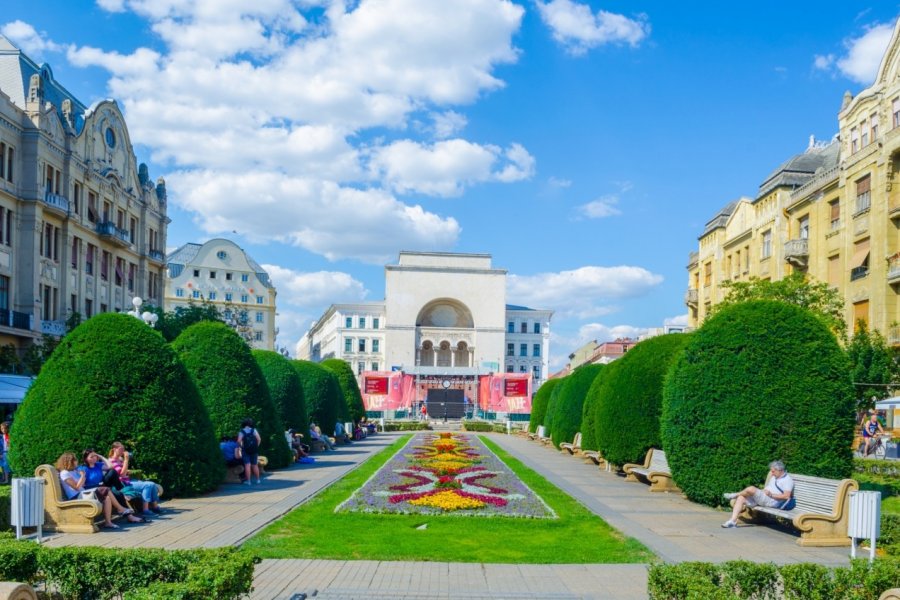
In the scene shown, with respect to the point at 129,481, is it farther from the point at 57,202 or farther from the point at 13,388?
the point at 57,202

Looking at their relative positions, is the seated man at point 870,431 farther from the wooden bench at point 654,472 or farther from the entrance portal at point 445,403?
the entrance portal at point 445,403

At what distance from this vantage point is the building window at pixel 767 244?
4878cm

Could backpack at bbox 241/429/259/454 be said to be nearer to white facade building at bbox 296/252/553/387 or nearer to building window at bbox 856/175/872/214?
building window at bbox 856/175/872/214

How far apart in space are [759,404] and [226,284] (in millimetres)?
88745

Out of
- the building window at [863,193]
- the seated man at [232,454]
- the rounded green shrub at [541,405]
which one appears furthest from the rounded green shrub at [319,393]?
A: the building window at [863,193]

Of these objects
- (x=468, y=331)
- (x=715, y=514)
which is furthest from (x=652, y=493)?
(x=468, y=331)

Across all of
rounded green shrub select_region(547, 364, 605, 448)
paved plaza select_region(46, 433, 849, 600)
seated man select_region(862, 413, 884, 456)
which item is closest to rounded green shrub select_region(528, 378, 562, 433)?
rounded green shrub select_region(547, 364, 605, 448)

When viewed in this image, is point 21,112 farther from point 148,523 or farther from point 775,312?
point 775,312

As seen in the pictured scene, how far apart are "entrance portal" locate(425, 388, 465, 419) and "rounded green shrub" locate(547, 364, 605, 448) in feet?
176

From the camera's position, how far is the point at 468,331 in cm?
10856

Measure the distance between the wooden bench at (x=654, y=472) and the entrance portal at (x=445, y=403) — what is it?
6662 cm

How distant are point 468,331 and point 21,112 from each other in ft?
236

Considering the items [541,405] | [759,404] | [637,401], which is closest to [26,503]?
[759,404]

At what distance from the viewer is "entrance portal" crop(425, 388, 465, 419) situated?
91312 millimetres
